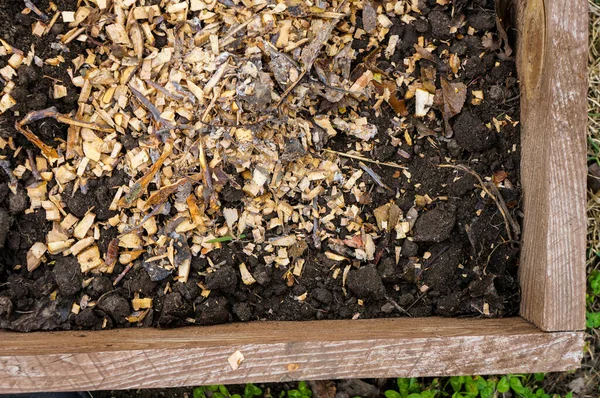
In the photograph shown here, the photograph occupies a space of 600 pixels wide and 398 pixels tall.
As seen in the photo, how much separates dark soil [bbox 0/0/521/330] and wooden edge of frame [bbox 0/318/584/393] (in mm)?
196

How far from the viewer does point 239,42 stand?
1.81 m

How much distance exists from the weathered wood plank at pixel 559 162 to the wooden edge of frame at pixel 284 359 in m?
0.10

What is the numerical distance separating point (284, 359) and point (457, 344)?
46 centimetres

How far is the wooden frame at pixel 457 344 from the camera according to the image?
157 centimetres

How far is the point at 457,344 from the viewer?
158 centimetres

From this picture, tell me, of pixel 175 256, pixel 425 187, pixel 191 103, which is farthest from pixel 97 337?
pixel 425 187

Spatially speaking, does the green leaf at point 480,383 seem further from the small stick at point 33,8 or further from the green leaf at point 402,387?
the small stick at point 33,8

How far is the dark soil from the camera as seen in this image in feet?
5.94

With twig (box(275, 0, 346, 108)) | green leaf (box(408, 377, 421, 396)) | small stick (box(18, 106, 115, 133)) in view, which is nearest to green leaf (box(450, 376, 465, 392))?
green leaf (box(408, 377, 421, 396))

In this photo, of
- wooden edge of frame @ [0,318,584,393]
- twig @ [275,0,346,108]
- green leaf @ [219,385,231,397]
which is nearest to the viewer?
wooden edge of frame @ [0,318,584,393]

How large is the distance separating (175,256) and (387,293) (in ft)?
2.16

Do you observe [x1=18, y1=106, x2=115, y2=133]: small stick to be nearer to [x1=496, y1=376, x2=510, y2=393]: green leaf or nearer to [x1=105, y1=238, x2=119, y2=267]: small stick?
[x1=105, y1=238, x2=119, y2=267]: small stick

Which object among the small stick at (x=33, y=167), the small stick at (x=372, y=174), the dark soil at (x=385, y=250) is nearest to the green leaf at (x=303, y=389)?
the dark soil at (x=385, y=250)

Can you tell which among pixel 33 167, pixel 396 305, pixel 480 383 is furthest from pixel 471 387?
pixel 33 167
